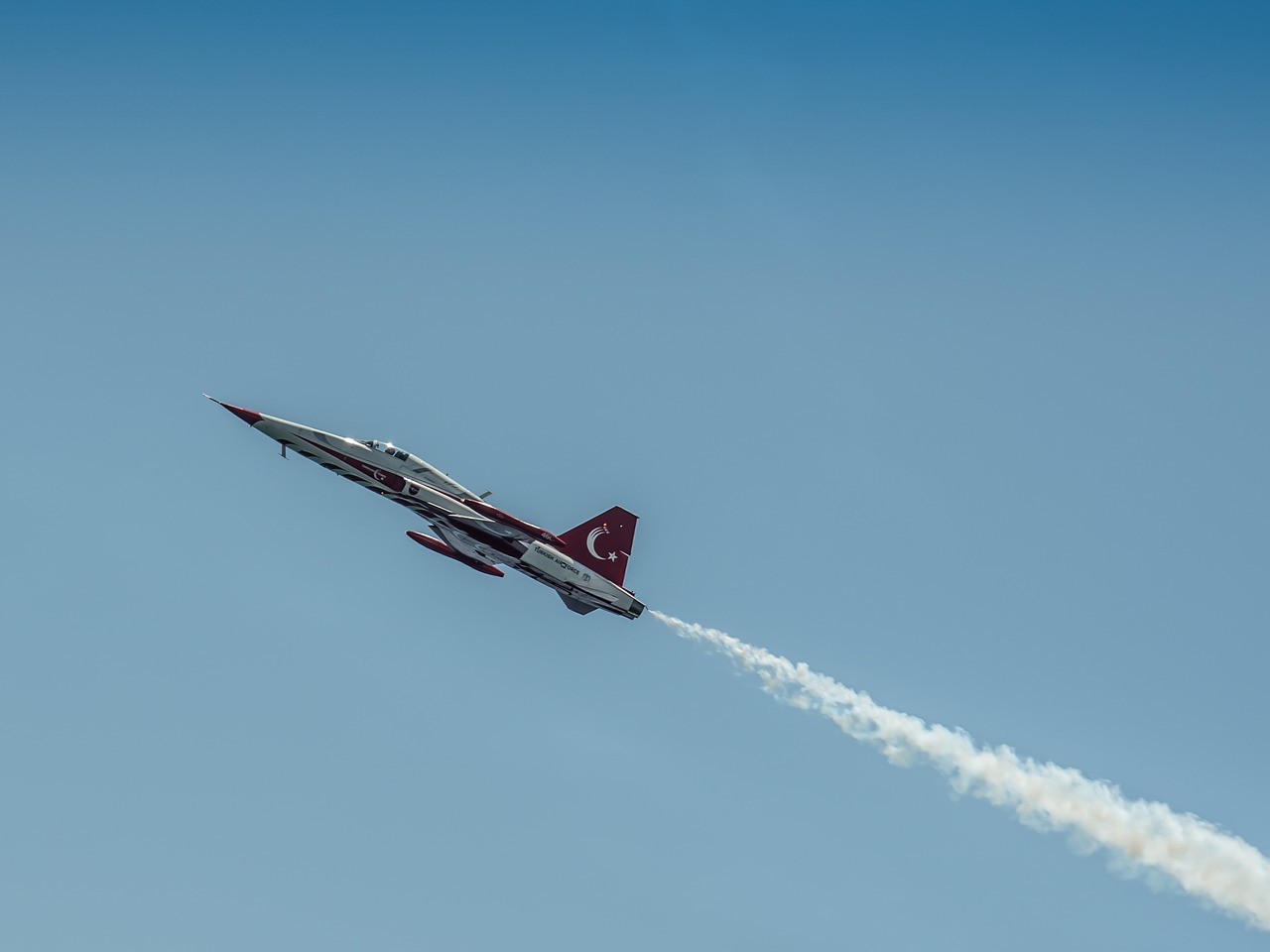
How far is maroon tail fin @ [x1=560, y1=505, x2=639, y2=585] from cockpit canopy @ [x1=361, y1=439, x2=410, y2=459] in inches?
354

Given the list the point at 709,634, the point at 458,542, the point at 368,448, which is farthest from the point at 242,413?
the point at 709,634

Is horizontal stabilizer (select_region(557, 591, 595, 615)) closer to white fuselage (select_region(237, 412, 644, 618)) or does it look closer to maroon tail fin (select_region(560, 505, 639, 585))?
white fuselage (select_region(237, 412, 644, 618))

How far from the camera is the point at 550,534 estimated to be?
273ft

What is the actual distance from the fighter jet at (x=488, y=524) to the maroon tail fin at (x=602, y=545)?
50 mm

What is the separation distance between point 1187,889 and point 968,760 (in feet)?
41.6

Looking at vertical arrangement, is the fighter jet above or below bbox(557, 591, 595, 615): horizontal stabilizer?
above

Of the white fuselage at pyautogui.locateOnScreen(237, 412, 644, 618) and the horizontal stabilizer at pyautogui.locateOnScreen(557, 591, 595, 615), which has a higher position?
the white fuselage at pyautogui.locateOnScreen(237, 412, 644, 618)

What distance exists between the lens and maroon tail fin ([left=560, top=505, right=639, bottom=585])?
83.4m

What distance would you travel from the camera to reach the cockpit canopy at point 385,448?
83375 millimetres

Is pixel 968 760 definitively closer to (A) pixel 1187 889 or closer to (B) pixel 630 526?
(A) pixel 1187 889

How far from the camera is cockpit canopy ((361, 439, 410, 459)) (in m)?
83.4

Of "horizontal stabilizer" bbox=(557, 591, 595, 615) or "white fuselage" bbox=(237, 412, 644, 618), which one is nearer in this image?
"white fuselage" bbox=(237, 412, 644, 618)

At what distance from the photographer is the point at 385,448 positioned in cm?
8338

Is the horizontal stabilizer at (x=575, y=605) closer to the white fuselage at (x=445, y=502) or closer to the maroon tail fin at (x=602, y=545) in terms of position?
the white fuselage at (x=445, y=502)
